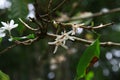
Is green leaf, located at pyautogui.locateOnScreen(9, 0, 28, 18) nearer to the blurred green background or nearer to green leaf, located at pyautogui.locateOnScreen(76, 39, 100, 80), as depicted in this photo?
green leaf, located at pyautogui.locateOnScreen(76, 39, 100, 80)

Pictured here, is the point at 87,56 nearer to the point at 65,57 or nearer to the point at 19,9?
the point at 19,9

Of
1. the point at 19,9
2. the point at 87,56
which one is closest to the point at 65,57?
the point at 19,9

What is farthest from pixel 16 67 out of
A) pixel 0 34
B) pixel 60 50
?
pixel 0 34

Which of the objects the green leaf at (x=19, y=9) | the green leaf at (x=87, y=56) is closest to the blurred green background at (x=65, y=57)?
the green leaf at (x=19, y=9)

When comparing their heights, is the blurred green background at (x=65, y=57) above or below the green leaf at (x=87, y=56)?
below

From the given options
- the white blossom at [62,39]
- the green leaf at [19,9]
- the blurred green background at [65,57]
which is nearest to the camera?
the white blossom at [62,39]

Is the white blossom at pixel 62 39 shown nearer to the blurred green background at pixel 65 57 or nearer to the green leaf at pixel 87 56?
the green leaf at pixel 87 56

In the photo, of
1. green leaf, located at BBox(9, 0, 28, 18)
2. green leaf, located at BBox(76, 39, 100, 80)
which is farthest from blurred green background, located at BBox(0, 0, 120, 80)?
green leaf, located at BBox(76, 39, 100, 80)

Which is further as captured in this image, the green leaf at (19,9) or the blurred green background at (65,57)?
the blurred green background at (65,57)

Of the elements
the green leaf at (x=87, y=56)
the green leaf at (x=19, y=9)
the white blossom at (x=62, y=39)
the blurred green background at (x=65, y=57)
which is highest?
the green leaf at (x=19, y=9)
